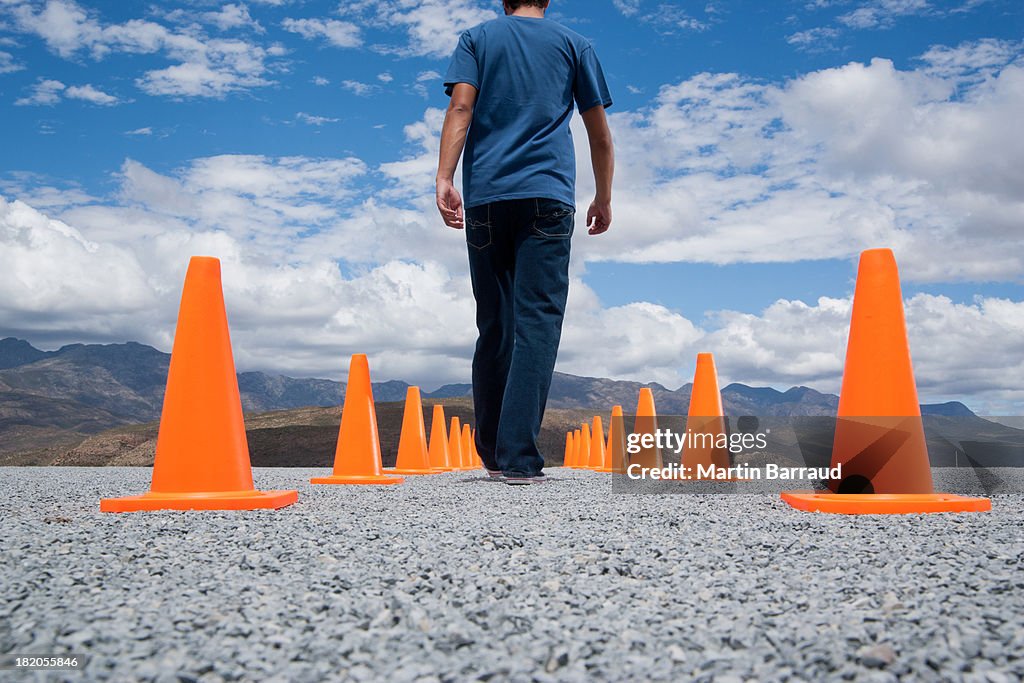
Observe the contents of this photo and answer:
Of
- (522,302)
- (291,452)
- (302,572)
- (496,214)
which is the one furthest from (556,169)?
(291,452)

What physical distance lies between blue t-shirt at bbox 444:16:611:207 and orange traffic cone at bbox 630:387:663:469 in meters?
3.91

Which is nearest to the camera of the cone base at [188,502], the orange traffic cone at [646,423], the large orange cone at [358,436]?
the cone base at [188,502]

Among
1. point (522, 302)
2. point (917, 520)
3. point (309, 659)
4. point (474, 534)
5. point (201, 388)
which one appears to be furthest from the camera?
point (522, 302)

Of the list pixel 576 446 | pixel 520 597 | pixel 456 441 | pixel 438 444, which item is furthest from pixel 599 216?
pixel 576 446

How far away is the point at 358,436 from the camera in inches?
217

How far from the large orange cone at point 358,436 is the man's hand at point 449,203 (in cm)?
177

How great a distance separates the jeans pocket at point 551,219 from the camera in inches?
169

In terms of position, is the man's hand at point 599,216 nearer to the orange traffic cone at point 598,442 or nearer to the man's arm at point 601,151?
the man's arm at point 601,151

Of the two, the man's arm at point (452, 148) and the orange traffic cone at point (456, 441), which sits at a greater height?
the man's arm at point (452, 148)

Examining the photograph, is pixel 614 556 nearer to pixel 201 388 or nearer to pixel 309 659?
pixel 309 659

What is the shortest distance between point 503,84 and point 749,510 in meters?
2.81

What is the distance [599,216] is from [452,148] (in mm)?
1133

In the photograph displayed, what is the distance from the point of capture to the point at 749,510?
2.98m

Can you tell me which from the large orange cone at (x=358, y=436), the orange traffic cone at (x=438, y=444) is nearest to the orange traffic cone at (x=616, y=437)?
the orange traffic cone at (x=438, y=444)
